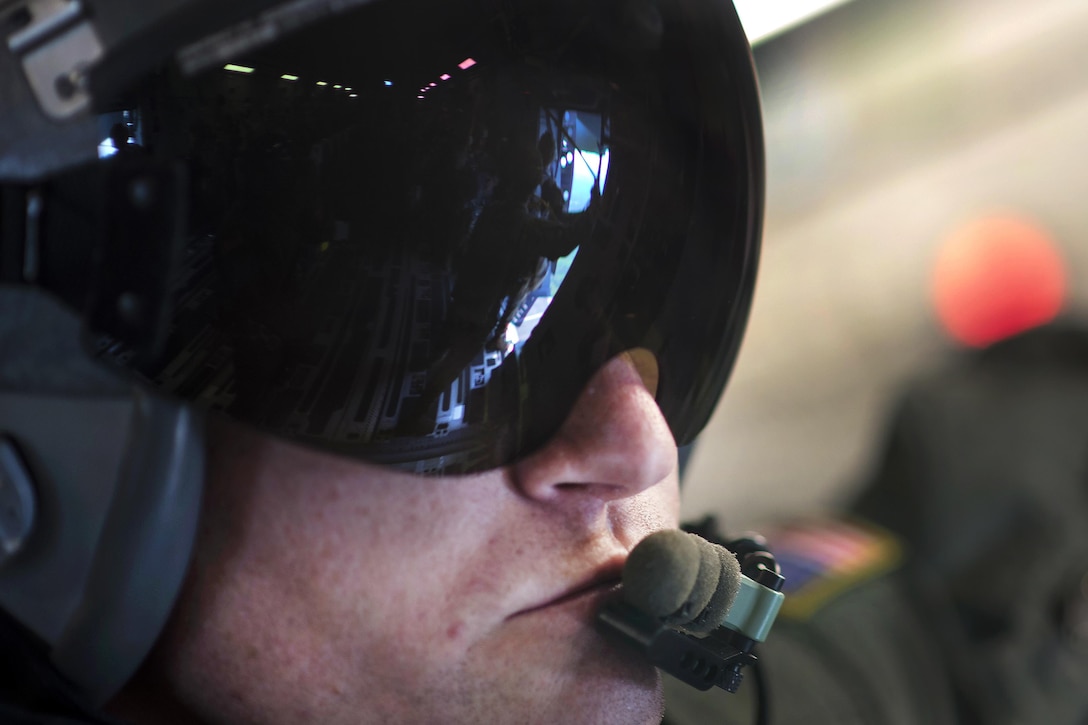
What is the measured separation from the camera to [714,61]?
2.12ft

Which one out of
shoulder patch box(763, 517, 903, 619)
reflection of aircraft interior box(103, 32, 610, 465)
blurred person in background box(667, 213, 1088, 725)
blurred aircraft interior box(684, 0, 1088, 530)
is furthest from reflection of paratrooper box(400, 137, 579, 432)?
blurred aircraft interior box(684, 0, 1088, 530)

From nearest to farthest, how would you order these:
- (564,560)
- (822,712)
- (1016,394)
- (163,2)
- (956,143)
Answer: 1. (163,2)
2. (564,560)
3. (822,712)
4. (1016,394)
5. (956,143)

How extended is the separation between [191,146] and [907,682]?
3.76 feet

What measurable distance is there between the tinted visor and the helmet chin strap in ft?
0.16

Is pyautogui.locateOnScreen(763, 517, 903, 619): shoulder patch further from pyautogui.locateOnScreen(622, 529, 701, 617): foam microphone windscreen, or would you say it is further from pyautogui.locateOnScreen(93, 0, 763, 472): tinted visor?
pyautogui.locateOnScreen(93, 0, 763, 472): tinted visor

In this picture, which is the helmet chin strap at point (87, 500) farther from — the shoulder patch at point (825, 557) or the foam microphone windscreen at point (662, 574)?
the shoulder patch at point (825, 557)

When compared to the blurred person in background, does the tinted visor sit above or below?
above

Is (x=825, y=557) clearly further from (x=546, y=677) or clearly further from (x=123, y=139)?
(x=123, y=139)

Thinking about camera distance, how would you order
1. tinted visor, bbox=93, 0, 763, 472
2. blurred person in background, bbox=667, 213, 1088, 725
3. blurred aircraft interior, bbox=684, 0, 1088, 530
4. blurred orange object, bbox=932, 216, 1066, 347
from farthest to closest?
blurred aircraft interior, bbox=684, 0, 1088, 530 → blurred orange object, bbox=932, 216, 1066, 347 → blurred person in background, bbox=667, 213, 1088, 725 → tinted visor, bbox=93, 0, 763, 472

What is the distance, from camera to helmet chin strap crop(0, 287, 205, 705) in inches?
22.6

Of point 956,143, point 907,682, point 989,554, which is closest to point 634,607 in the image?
point 907,682

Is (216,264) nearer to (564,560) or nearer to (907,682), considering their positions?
(564,560)

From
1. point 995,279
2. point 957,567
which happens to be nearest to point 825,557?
point 957,567

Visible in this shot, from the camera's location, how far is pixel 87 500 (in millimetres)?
584
